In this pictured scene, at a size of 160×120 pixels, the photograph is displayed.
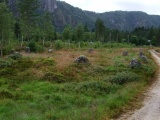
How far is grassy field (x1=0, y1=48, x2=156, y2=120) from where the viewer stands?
1623 cm

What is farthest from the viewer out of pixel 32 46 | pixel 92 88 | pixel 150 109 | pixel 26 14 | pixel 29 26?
pixel 29 26

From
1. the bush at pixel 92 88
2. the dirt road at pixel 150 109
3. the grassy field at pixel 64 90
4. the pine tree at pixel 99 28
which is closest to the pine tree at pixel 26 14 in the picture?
the pine tree at pixel 99 28

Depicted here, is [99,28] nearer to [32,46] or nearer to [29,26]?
[29,26]

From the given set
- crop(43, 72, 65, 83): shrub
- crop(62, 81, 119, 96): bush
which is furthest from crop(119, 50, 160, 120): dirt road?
crop(43, 72, 65, 83): shrub

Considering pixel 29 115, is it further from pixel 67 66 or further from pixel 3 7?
pixel 3 7

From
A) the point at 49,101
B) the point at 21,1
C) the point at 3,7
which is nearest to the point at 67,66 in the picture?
the point at 49,101

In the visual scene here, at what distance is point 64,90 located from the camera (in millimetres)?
22922

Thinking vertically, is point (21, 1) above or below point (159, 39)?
above

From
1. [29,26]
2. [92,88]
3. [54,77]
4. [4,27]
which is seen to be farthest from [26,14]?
[92,88]

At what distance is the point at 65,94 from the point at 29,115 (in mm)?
6074

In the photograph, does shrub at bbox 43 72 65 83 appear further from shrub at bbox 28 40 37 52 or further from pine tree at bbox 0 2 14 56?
shrub at bbox 28 40 37 52

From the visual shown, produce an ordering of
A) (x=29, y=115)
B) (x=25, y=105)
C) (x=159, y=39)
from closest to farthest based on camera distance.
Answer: (x=29, y=115) < (x=25, y=105) < (x=159, y=39)

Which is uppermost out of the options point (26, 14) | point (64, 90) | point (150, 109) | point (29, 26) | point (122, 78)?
point (26, 14)

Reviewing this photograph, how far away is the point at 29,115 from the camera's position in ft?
50.7
